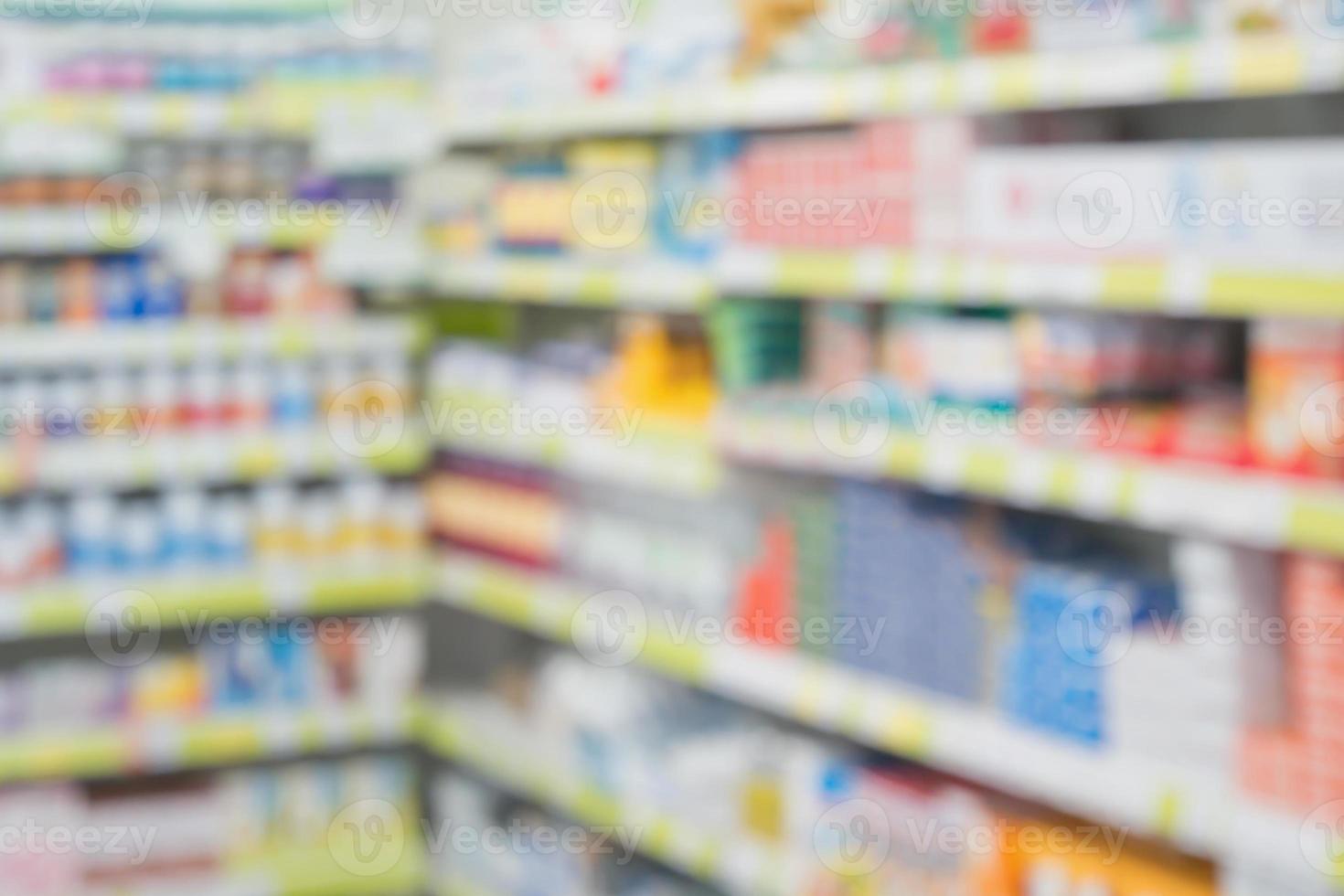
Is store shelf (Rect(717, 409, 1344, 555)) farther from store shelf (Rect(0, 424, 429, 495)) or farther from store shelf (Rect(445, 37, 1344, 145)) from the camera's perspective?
store shelf (Rect(0, 424, 429, 495))

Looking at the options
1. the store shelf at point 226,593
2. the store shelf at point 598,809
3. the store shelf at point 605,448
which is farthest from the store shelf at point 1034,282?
the store shelf at point 226,593

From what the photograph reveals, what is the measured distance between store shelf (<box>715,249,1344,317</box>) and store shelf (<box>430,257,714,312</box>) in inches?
6.6

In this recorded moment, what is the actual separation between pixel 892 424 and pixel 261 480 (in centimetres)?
215

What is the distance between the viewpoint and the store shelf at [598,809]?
10.7 ft

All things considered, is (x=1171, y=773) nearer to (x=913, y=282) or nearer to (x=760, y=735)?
(x=913, y=282)

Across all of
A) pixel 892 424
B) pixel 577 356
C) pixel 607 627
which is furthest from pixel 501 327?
pixel 892 424

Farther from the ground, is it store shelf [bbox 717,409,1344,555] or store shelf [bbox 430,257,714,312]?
store shelf [bbox 430,257,714,312]

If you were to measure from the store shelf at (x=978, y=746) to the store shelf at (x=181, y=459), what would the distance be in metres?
0.71

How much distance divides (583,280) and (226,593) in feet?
3.93

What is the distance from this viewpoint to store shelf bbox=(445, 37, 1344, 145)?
2.21 meters

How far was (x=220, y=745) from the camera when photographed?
165 inches

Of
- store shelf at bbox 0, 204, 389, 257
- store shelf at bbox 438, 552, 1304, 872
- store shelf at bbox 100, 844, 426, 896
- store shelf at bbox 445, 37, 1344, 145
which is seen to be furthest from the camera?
store shelf at bbox 100, 844, 426, 896

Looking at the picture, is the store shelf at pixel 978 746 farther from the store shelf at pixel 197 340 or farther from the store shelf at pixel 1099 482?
the store shelf at pixel 197 340

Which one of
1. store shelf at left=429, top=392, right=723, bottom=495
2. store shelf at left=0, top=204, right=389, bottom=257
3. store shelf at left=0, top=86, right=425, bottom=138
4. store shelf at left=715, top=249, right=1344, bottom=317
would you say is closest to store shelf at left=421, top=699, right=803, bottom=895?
store shelf at left=429, top=392, right=723, bottom=495
